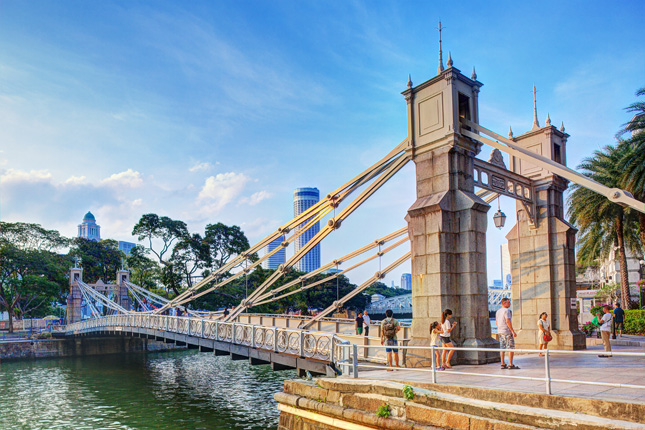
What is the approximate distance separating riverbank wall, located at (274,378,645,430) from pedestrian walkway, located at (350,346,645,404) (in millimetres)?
213

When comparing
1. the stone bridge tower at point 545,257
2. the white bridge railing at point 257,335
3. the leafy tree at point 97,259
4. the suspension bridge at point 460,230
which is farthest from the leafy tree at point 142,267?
the stone bridge tower at point 545,257

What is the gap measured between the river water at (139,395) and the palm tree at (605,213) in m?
16.5

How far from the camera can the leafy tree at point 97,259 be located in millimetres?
59562

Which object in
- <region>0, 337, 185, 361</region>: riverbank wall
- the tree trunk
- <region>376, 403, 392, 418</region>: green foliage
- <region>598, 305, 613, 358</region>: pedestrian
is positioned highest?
the tree trunk

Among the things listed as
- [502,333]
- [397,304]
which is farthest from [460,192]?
[397,304]

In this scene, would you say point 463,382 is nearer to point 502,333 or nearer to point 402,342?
point 502,333

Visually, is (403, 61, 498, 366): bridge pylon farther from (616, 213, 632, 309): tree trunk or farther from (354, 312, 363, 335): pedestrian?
(616, 213, 632, 309): tree trunk

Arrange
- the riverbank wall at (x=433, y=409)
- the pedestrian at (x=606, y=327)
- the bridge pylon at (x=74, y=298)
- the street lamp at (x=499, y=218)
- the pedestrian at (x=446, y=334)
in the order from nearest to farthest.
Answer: the riverbank wall at (x=433, y=409) < the pedestrian at (x=446, y=334) < the pedestrian at (x=606, y=327) < the street lamp at (x=499, y=218) < the bridge pylon at (x=74, y=298)

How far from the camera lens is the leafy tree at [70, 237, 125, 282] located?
5956cm

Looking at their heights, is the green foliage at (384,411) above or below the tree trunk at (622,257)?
below

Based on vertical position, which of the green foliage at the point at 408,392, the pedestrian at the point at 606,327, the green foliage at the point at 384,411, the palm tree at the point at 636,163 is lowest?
the green foliage at the point at 384,411

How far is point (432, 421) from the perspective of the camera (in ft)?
25.0

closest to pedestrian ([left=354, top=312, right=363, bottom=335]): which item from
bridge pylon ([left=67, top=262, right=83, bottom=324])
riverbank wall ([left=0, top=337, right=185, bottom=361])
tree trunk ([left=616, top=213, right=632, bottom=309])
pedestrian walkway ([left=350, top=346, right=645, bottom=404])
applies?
pedestrian walkway ([left=350, top=346, right=645, bottom=404])

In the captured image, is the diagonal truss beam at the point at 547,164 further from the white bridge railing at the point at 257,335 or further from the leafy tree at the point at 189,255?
the leafy tree at the point at 189,255
